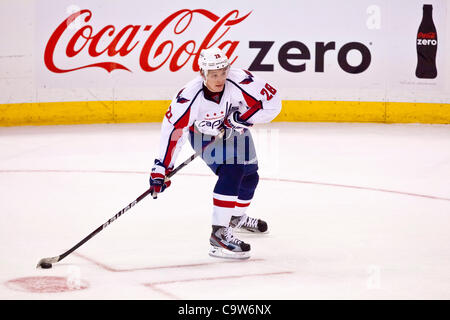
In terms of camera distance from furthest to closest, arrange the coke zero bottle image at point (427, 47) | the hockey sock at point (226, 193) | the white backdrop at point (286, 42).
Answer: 1. the coke zero bottle image at point (427, 47)
2. the white backdrop at point (286, 42)
3. the hockey sock at point (226, 193)

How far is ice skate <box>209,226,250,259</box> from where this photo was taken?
425cm

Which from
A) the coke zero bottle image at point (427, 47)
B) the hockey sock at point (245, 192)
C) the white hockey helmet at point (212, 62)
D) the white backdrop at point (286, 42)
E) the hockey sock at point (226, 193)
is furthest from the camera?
the coke zero bottle image at point (427, 47)

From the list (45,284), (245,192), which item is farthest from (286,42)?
(45,284)

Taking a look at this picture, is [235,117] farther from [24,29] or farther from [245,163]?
[24,29]

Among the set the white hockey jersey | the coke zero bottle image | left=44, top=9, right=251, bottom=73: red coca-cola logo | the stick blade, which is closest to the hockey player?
the white hockey jersey

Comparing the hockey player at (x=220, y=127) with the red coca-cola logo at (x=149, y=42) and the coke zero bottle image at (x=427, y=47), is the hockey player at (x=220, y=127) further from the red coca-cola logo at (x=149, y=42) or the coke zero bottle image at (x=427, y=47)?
the coke zero bottle image at (x=427, y=47)

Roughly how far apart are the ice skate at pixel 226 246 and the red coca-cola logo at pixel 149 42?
216 inches

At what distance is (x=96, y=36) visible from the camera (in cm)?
958

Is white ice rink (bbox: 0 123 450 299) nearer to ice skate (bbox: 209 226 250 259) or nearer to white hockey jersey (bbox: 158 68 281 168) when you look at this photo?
ice skate (bbox: 209 226 250 259)

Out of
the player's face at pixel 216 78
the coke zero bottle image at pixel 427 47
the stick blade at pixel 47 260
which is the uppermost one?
the coke zero bottle image at pixel 427 47

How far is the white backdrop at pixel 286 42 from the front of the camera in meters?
9.70

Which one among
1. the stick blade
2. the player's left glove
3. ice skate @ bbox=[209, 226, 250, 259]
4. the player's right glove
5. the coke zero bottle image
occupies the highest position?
the coke zero bottle image

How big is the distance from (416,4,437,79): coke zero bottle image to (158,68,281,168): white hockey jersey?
Answer: 5.63 metres

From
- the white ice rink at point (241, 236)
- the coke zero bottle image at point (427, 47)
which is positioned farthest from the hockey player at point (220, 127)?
the coke zero bottle image at point (427, 47)
